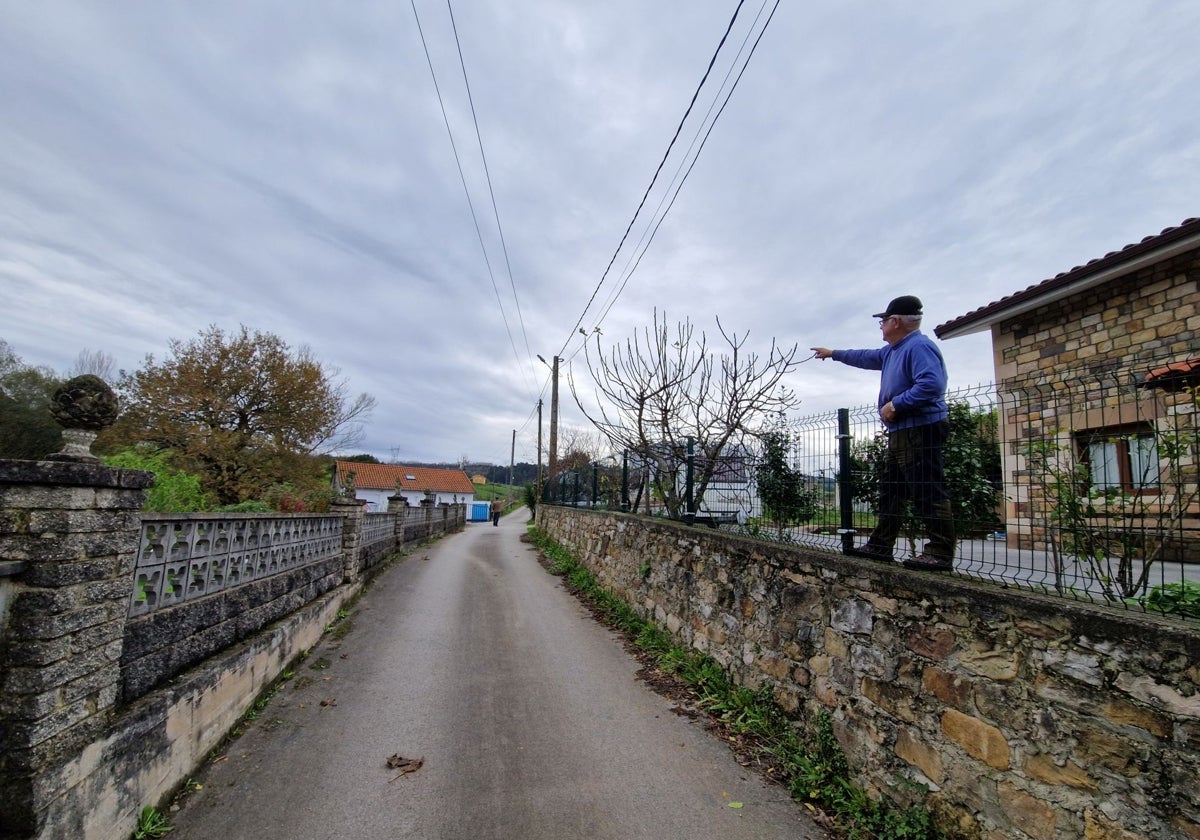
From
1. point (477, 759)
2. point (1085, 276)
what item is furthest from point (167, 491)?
point (1085, 276)

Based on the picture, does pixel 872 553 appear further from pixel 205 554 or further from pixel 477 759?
pixel 205 554

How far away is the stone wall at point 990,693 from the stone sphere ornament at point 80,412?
12.5ft

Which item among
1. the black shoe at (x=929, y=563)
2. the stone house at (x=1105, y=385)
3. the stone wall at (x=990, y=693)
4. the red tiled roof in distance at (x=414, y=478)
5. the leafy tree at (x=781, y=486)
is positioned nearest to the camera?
the stone wall at (x=990, y=693)

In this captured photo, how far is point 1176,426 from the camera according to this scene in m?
2.12

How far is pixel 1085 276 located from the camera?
6.55 metres

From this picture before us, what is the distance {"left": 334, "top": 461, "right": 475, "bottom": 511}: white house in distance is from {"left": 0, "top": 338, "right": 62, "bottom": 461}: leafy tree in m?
25.3

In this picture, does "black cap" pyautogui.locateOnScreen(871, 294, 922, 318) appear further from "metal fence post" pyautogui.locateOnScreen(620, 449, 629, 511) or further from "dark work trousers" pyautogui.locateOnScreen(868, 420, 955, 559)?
"metal fence post" pyautogui.locateOnScreen(620, 449, 629, 511)

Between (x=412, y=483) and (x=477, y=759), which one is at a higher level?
(x=412, y=483)

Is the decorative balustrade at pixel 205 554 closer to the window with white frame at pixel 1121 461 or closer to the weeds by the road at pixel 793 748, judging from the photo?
the weeds by the road at pixel 793 748

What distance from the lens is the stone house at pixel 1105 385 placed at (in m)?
2.24

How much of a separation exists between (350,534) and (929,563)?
7.12 meters

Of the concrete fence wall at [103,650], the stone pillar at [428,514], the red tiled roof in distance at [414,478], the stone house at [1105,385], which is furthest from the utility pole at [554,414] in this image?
the red tiled roof in distance at [414,478]

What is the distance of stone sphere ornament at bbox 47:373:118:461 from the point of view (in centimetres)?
224

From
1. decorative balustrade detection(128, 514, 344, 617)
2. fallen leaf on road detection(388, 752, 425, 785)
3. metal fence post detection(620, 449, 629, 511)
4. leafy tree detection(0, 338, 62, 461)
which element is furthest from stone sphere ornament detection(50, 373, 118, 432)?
leafy tree detection(0, 338, 62, 461)
